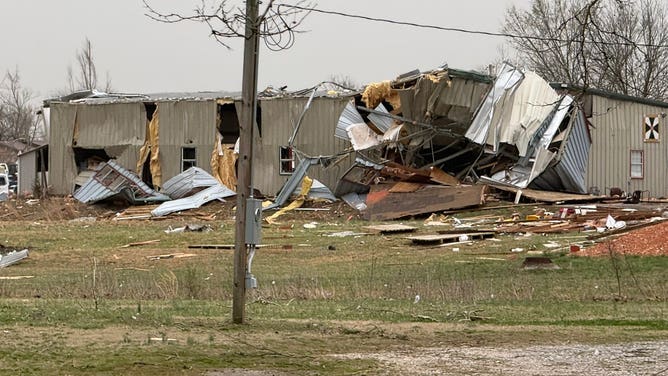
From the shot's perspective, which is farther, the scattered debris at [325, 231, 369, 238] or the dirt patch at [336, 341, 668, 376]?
the scattered debris at [325, 231, 369, 238]

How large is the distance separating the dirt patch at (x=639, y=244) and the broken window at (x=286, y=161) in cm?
2239

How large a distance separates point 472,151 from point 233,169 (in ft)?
36.6

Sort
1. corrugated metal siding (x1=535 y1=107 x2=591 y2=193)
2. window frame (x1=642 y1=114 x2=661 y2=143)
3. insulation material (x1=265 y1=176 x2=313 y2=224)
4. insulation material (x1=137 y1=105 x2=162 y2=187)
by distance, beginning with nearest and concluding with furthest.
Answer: corrugated metal siding (x1=535 y1=107 x2=591 y2=193), insulation material (x1=265 y1=176 x2=313 y2=224), window frame (x1=642 y1=114 x2=661 y2=143), insulation material (x1=137 y1=105 x2=162 y2=187)

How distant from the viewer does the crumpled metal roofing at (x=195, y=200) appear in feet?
132

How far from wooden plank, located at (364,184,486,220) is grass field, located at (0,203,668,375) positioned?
6710 mm

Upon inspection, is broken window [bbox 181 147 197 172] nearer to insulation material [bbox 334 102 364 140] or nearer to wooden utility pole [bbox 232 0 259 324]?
insulation material [bbox 334 102 364 140]

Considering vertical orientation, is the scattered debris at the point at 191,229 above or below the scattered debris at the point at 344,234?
below

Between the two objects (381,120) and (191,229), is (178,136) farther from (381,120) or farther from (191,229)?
(191,229)

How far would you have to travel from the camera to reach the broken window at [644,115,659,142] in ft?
137

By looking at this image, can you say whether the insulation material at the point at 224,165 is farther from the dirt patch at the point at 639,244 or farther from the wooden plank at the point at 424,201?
the dirt patch at the point at 639,244

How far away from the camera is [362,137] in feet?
134

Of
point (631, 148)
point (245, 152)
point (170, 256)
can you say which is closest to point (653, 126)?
point (631, 148)

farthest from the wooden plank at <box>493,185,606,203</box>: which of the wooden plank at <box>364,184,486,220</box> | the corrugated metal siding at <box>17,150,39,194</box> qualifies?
the corrugated metal siding at <box>17,150,39,194</box>

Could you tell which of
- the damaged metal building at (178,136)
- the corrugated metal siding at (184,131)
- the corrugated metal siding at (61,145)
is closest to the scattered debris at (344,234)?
the damaged metal building at (178,136)
